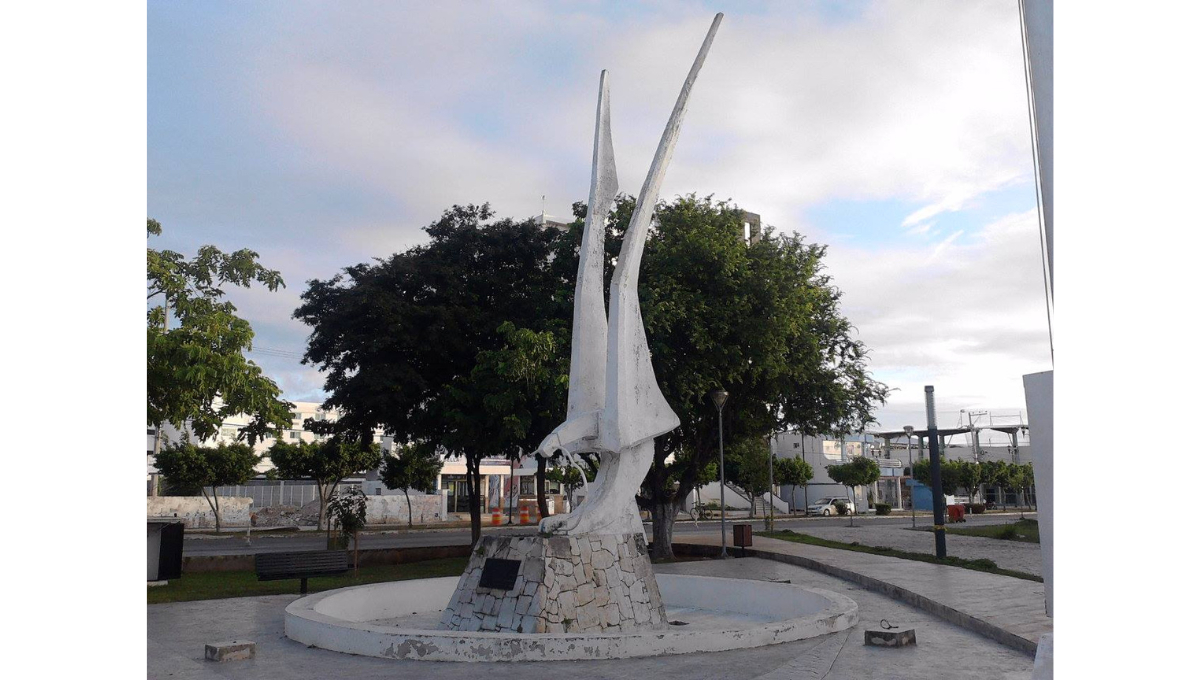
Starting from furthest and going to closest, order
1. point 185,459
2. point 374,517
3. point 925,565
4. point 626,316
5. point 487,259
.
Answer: point 374,517 < point 185,459 < point 487,259 < point 925,565 < point 626,316

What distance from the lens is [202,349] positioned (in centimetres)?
1430

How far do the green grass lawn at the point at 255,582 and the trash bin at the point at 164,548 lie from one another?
0.93 feet

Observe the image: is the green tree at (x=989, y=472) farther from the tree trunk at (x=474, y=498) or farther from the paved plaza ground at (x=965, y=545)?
the tree trunk at (x=474, y=498)

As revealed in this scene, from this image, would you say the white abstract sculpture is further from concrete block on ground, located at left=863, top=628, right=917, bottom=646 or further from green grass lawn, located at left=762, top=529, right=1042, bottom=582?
green grass lawn, located at left=762, top=529, right=1042, bottom=582

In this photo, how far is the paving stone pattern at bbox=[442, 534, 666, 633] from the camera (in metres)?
9.45

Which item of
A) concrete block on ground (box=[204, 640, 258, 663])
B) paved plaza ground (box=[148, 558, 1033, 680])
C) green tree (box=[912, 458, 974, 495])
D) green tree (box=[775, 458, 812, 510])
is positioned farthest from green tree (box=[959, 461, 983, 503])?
concrete block on ground (box=[204, 640, 258, 663])

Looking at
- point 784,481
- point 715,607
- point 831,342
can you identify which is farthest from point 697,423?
point 784,481

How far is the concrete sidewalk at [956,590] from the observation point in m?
9.47

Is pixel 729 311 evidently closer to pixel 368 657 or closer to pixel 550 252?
pixel 550 252

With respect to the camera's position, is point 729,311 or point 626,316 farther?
point 729,311

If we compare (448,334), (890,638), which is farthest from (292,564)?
(890,638)

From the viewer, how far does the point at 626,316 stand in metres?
11.2

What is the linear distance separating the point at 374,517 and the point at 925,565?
3414 centimetres

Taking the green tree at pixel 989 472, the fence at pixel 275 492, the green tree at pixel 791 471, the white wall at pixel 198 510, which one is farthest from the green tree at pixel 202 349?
the green tree at pixel 989 472
